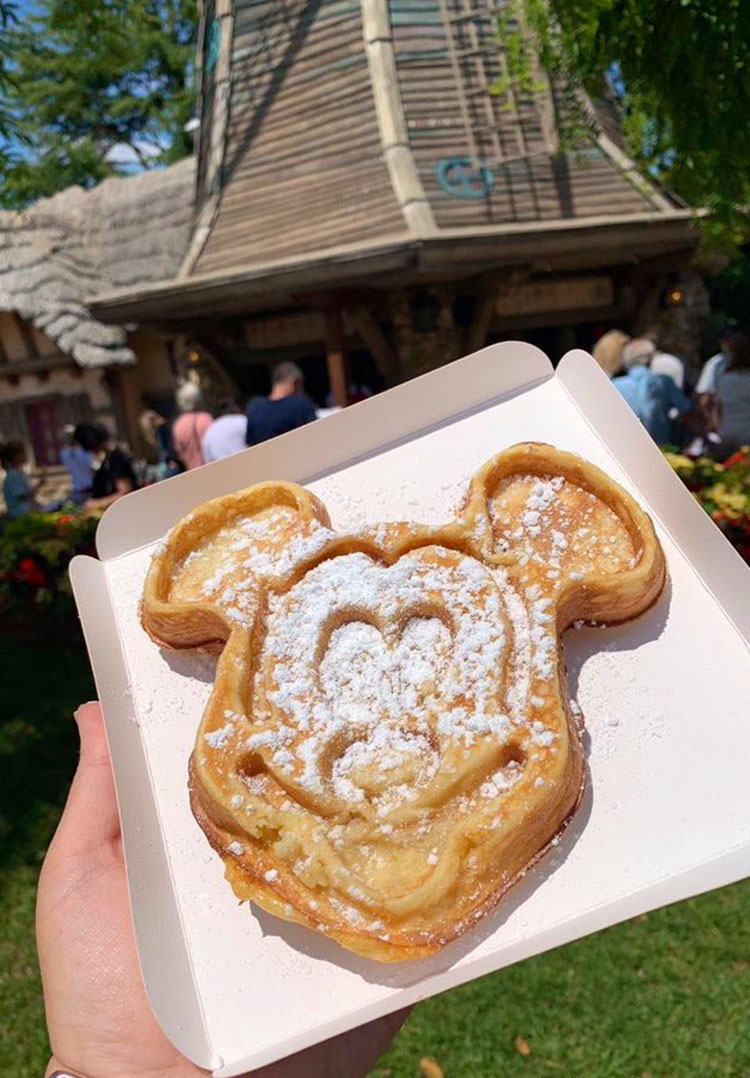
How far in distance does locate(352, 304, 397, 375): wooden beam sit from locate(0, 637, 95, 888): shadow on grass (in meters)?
4.62

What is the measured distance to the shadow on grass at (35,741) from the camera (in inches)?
165

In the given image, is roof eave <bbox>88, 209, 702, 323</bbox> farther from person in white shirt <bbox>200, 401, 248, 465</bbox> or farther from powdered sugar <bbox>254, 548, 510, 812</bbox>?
powdered sugar <bbox>254, 548, 510, 812</bbox>

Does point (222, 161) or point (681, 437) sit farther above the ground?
point (222, 161)

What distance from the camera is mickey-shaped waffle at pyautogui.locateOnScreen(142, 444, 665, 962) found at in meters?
1.32

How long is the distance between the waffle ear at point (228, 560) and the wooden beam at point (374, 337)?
711cm

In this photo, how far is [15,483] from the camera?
28.7ft

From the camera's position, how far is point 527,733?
4.55 feet

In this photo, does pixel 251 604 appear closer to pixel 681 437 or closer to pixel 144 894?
pixel 144 894

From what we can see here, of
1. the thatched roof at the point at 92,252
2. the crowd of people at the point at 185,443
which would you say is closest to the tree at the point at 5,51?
the crowd of people at the point at 185,443

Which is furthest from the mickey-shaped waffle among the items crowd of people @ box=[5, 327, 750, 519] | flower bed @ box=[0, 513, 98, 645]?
flower bed @ box=[0, 513, 98, 645]

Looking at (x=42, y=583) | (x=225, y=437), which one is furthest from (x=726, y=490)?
(x=42, y=583)

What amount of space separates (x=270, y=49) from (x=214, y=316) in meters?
3.04

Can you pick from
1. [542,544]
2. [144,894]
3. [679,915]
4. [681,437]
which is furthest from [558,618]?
[681,437]

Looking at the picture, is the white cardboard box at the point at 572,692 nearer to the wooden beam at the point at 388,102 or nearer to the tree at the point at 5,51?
the tree at the point at 5,51
